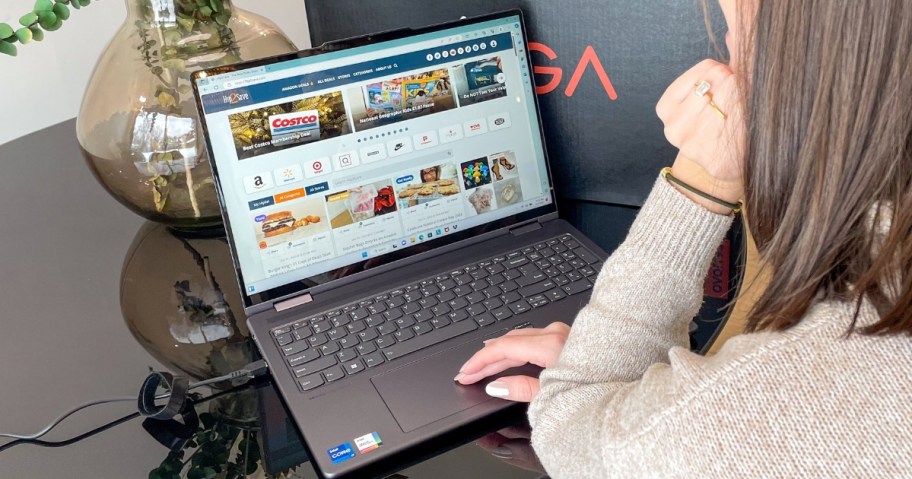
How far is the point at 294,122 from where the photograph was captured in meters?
0.97

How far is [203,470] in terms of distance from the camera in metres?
0.76

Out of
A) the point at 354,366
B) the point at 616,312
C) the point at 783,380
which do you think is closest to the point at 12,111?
the point at 354,366

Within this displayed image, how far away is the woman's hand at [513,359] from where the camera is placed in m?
0.79

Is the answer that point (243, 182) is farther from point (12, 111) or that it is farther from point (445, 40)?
point (12, 111)

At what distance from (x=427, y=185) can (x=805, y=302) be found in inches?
21.7

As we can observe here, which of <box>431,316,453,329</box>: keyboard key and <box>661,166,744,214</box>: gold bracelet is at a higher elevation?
<box>661,166,744,214</box>: gold bracelet

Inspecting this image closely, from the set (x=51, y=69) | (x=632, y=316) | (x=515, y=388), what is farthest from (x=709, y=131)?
(x=51, y=69)

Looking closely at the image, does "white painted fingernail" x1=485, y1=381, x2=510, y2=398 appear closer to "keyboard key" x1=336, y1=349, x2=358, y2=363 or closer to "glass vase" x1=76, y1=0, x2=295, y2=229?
"keyboard key" x1=336, y1=349, x2=358, y2=363

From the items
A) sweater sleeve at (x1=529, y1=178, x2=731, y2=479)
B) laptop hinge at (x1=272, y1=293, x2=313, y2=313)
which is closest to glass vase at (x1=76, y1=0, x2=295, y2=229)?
laptop hinge at (x1=272, y1=293, x2=313, y2=313)

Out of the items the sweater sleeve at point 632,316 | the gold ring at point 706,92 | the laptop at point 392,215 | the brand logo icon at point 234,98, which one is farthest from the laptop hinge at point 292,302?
the gold ring at point 706,92

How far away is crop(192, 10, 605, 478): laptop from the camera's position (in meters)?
0.85

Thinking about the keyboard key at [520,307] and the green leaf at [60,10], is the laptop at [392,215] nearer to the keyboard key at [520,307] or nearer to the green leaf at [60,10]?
the keyboard key at [520,307]

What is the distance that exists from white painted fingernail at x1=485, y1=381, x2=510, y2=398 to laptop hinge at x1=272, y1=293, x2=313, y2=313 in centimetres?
26

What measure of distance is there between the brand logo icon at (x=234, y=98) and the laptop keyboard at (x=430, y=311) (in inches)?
9.7
